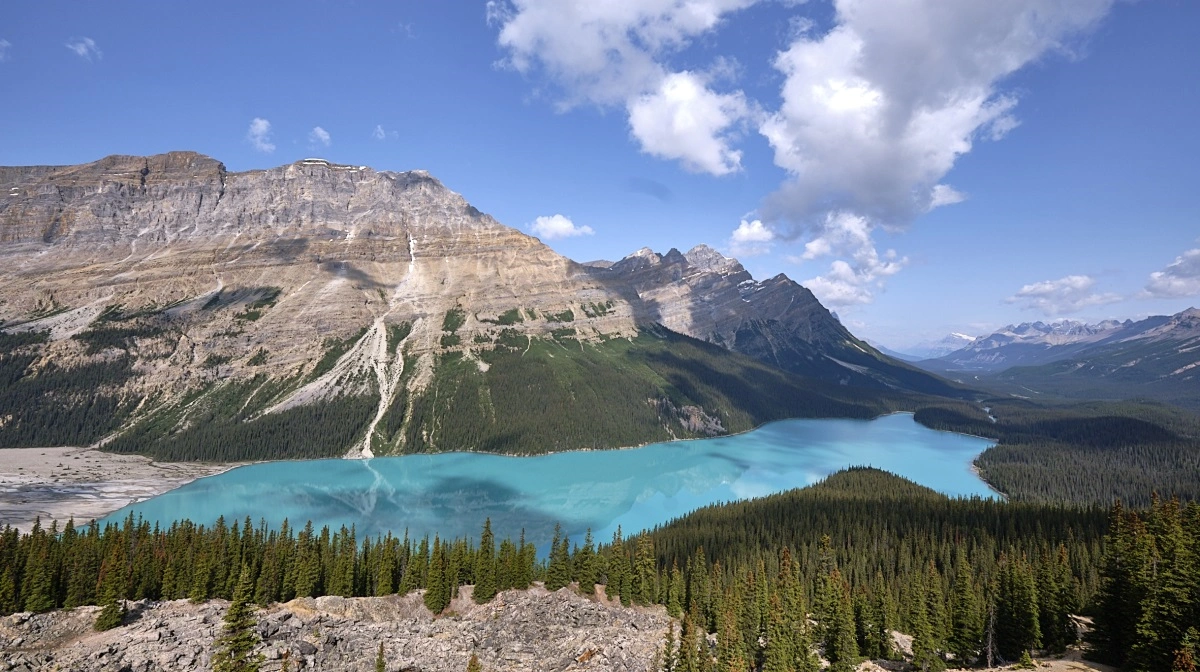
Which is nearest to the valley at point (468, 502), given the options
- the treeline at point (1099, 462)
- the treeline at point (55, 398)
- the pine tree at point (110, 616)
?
the pine tree at point (110, 616)

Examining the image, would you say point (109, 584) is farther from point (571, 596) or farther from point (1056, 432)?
point (1056, 432)

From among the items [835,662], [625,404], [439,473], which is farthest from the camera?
[625,404]

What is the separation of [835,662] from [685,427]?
518 feet

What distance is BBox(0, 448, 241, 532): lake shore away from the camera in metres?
89.6

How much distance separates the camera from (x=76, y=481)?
361 feet

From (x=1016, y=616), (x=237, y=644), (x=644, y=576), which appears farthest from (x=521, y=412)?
(x=237, y=644)

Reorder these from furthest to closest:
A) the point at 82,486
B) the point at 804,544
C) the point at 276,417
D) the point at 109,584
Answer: the point at 276,417 < the point at 82,486 < the point at 804,544 < the point at 109,584

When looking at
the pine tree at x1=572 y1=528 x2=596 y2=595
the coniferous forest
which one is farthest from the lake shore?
the pine tree at x1=572 y1=528 x2=596 y2=595

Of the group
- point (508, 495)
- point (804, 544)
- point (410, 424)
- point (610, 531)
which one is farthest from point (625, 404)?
point (804, 544)

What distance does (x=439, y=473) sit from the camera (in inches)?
5246

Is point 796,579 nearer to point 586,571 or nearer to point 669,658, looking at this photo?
point 586,571

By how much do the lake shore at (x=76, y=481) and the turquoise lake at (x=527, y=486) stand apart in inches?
204

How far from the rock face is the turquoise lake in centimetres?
3971

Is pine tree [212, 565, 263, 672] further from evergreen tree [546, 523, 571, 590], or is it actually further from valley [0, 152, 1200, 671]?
evergreen tree [546, 523, 571, 590]
